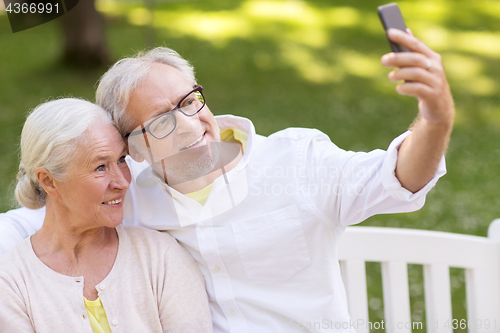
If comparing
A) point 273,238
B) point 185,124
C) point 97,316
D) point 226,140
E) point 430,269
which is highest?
point 185,124

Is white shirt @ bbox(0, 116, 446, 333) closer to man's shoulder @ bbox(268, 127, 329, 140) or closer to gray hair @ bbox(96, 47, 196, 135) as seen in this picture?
man's shoulder @ bbox(268, 127, 329, 140)

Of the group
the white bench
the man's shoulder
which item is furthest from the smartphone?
the white bench

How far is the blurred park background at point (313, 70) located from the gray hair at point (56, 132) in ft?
11.1

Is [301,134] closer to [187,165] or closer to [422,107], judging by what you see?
[187,165]

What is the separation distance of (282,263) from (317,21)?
8.29 m

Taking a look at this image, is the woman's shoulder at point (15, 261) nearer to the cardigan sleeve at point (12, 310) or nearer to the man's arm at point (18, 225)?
the cardigan sleeve at point (12, 310)

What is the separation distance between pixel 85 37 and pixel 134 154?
6.23m

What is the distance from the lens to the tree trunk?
24.5 ft

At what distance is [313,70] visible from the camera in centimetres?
847

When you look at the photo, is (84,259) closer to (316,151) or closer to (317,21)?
(316,151)

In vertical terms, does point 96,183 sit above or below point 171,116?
below

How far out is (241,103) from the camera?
7617 mm

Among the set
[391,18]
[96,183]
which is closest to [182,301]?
[96,183]

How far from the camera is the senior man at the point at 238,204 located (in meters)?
1.94
